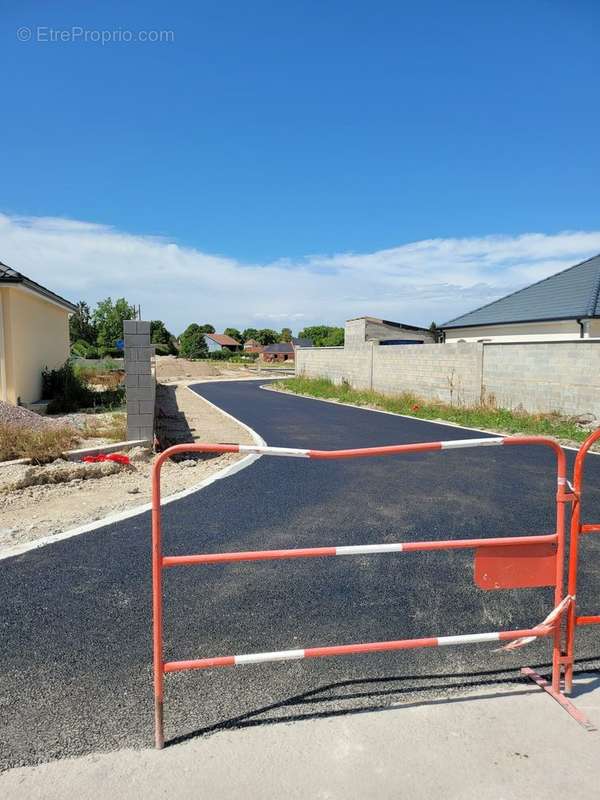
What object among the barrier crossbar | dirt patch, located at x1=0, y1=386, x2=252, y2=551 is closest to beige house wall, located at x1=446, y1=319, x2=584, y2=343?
dirt patch, located at x1=0, y1=386, x2=252, y2=551

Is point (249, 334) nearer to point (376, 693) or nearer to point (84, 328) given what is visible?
point (84, 328)

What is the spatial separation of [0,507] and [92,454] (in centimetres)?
236

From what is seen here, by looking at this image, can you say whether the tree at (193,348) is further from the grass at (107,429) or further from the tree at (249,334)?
the grass at (107,429)

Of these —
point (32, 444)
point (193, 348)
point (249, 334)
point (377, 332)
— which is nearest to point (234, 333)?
point (249, 334)

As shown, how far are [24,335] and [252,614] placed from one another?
1214 cm

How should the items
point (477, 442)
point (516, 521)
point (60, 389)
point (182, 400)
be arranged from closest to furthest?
point (477, 442) → point (516, 521) → point (60, 389) → point (182, 400)

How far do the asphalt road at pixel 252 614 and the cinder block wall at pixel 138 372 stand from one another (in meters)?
3.00

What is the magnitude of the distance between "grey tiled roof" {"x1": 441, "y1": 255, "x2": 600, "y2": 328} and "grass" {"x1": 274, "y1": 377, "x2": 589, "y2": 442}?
275 inches

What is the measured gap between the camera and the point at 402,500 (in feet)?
22.5

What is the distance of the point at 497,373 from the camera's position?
1605cm

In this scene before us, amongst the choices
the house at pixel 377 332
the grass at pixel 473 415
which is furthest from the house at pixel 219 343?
the grass at pixel 473 415

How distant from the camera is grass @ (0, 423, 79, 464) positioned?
827 centimetres

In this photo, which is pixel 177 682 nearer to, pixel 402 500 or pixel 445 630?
pixel 445 630

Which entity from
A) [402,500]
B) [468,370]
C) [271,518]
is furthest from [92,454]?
[468,370]
